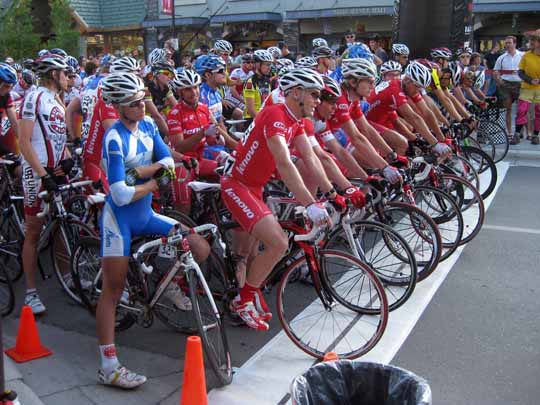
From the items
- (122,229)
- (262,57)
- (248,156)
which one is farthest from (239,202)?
(262,57)

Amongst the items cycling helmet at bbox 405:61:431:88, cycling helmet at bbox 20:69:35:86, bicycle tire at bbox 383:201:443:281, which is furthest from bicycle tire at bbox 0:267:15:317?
cycling helmet at bbox 20:69:35:86

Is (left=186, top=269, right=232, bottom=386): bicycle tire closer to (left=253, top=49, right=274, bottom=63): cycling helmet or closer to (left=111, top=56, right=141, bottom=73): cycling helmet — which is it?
(left=111, top=56, right=141, bottom=73): cycling helmet

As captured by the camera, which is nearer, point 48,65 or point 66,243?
point 48,65

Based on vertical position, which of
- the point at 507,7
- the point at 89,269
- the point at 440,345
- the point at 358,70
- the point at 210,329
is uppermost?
the point at 507,7

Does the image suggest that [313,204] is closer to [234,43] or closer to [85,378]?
[85,378]

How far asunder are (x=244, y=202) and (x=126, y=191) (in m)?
1.01

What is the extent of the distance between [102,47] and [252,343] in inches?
1356

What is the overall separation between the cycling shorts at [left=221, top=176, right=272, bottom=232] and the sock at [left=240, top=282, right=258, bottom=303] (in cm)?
Answer: 44

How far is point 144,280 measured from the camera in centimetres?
426

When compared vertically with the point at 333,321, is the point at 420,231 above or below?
above

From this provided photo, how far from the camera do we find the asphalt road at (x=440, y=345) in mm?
3975

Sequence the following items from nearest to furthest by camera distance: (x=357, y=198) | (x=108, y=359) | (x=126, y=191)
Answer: (x=126, y=191) < (x=108, y=359) < (x=357, y=198)

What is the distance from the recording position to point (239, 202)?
14.9 ft

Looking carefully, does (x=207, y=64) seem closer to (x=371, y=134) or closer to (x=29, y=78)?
(x=371, y=134)
